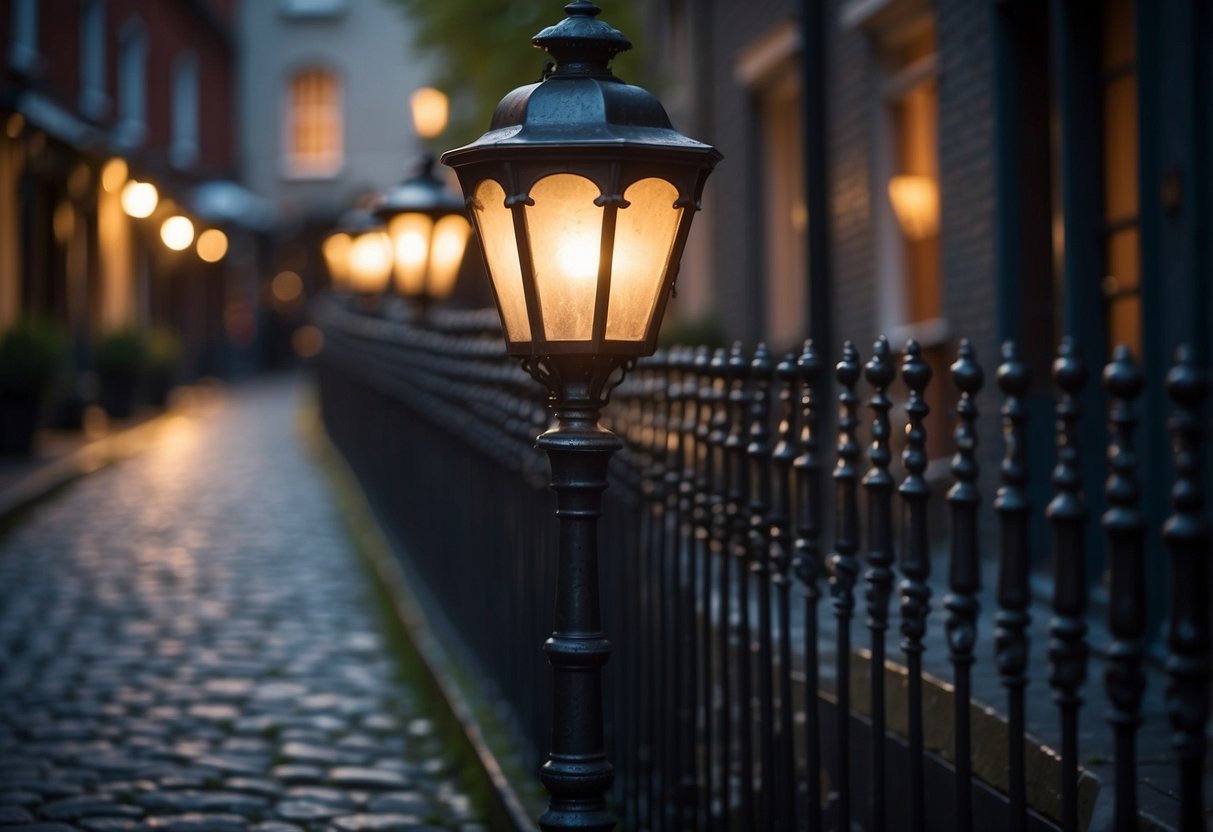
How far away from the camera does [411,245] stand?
11.5 m

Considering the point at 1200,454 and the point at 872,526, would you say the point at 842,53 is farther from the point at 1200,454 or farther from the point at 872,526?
the point at 1200,454

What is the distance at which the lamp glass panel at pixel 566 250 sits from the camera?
9.77 feet

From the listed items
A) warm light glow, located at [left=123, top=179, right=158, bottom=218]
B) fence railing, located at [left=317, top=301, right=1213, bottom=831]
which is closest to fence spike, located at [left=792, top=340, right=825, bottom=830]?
fence railing, located at [left=317, top=301, right=1213, bottom=831]

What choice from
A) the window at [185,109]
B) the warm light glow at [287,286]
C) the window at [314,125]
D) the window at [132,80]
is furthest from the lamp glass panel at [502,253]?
the warm light glow at [287,286]

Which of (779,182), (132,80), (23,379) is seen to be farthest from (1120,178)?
(132,80)

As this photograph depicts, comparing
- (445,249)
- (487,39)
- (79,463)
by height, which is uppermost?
(487,39)

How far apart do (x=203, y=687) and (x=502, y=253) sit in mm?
4052

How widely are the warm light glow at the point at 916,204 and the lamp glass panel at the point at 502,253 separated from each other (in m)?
5.44

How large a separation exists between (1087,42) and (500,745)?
3241mm

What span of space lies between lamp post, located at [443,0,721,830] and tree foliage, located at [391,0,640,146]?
34.2ft

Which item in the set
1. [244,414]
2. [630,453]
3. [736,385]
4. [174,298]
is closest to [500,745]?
[630,453]

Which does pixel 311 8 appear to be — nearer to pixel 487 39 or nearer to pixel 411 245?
pixel 487 39

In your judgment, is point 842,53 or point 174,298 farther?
point 174,298

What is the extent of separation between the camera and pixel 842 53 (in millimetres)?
9211
